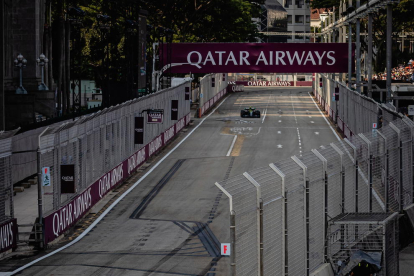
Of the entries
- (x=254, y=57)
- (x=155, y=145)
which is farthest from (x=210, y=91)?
(x=155, y=145)

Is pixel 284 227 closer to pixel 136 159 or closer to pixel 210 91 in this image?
pixel 136 159

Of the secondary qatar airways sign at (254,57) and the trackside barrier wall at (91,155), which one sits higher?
the secondary qatar airways sign at (254,57)

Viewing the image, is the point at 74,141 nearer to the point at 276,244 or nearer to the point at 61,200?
the point at 61,200

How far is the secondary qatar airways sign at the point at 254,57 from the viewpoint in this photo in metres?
75.2

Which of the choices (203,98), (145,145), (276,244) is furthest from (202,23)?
(276,244)

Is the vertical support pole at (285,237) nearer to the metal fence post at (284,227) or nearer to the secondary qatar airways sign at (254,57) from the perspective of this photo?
the metal fence post at (284,227)

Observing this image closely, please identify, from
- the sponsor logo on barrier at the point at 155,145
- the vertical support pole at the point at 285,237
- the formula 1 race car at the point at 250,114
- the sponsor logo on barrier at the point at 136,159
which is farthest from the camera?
the formula 1 race car at the point at 250,114

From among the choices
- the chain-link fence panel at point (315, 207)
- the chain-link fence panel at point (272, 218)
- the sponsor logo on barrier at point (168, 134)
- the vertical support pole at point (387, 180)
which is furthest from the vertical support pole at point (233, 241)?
the sponsor logo on barrier at point (168, 134)

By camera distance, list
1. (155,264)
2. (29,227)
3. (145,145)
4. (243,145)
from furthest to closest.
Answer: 1. (243,145)
2. (145,145)
3. (29,227)
4. (155,264)

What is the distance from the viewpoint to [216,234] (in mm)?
24406

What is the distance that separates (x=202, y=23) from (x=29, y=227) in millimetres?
82047

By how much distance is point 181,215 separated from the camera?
1092 inches

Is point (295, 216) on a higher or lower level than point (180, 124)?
higher

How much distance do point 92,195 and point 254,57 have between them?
47763 millimetres
